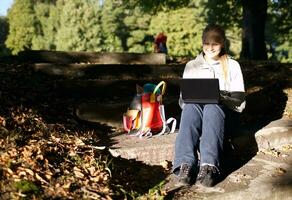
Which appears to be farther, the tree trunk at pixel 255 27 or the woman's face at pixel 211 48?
the tree trunk at pixel 255 27

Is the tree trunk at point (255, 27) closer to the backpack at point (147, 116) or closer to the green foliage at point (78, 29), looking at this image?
the backpack at point (147, 116)

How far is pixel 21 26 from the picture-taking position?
55844mm

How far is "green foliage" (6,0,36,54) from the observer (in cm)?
5548

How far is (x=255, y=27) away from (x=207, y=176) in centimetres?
1099

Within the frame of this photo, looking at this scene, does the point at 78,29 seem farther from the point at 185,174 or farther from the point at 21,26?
the point at 185,174

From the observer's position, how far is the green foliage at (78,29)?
50000 millimetres

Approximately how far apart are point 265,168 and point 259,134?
72 centimetres

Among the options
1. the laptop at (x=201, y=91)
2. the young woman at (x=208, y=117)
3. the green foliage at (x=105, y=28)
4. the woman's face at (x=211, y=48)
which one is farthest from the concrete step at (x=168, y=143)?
the green foliage at (x=105, y=28)

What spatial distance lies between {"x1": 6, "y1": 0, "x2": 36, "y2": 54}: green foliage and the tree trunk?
44.7m

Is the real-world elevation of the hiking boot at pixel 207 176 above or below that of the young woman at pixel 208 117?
below

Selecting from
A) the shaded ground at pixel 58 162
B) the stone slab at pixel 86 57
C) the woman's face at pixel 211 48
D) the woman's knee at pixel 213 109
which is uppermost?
the woman's face at pixel 211 48

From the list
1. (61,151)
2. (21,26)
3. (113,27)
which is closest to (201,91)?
(61,151)

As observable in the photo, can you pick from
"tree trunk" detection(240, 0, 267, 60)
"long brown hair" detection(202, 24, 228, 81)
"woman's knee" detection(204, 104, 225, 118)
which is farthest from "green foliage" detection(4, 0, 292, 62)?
"woman's knee" detection(204, 104, 225, 118)

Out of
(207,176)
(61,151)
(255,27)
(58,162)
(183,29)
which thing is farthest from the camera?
(183,29)
